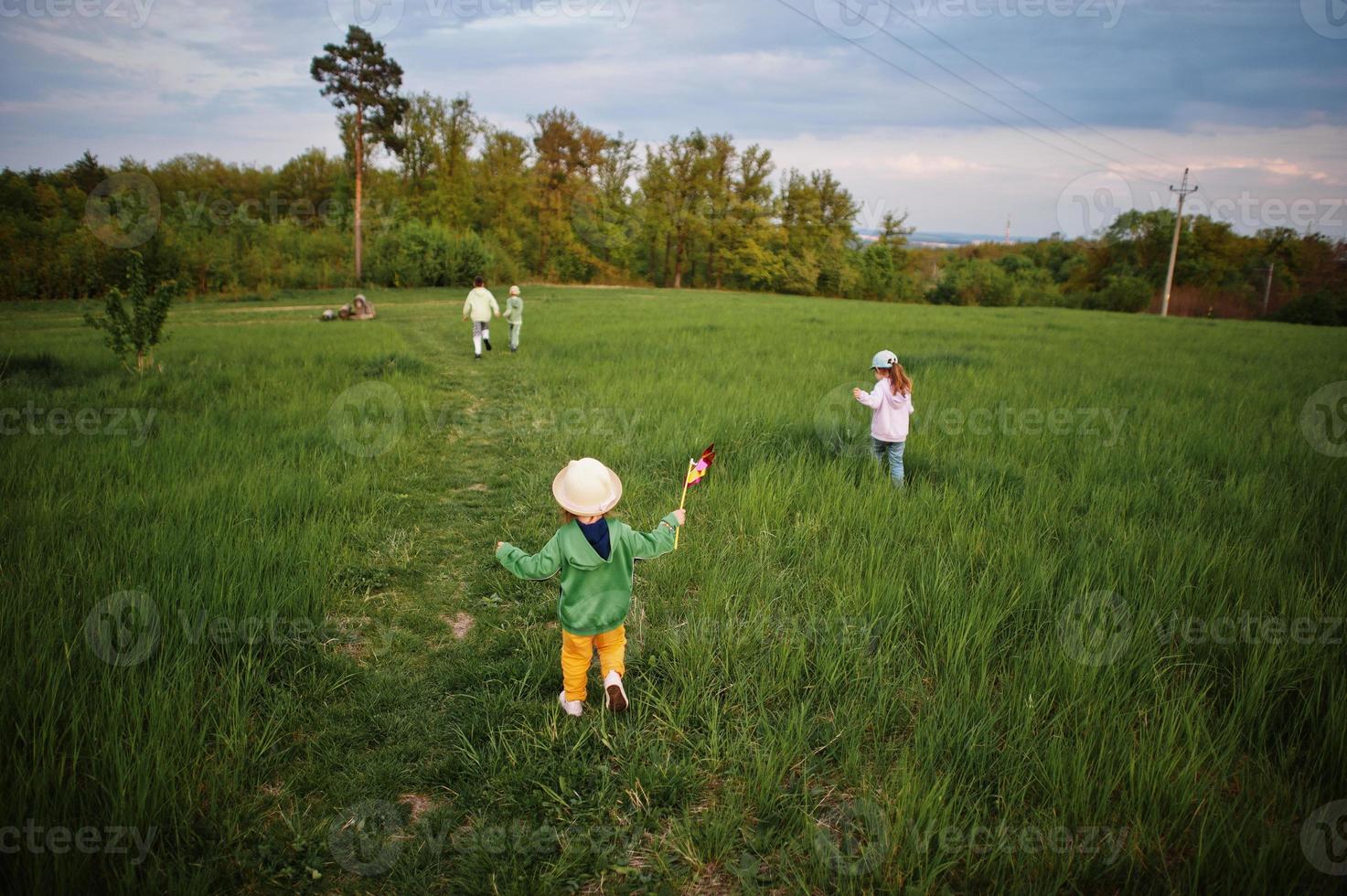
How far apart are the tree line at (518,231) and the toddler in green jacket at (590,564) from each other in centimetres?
2282

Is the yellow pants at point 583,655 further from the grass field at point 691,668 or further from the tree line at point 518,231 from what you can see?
the tree line at point 518,231

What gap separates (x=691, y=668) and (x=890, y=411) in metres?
3.53

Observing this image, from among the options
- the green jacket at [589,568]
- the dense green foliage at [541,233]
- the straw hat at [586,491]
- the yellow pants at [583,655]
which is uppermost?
the dense green foliage at [541,233]

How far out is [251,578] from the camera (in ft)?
12.6

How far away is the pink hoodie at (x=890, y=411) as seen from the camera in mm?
5883

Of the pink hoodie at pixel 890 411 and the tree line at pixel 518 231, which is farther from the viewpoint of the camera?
the tree line at pixel 518 231

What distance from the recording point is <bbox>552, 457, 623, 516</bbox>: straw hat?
116 inches

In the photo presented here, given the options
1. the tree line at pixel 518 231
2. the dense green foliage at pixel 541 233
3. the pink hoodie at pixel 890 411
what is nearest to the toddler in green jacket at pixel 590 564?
the pink hoodie at pixel 890 411

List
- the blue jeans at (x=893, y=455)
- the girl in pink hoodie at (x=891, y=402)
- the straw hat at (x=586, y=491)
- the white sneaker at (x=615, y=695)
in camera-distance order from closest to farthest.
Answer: the straw hat at (x=586, y=491) → the white sneaker at (x=615, y=695) → the girl in pink hoodie at (x=891, y=402) → the blue jeans at (x=893, y=455)

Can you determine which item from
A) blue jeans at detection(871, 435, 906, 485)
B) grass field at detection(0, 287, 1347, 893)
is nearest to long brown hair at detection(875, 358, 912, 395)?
blue jeans at detection(871, 435, 906, 485)

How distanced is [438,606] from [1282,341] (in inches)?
1028

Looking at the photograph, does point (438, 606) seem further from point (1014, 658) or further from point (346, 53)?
point (346, 53)

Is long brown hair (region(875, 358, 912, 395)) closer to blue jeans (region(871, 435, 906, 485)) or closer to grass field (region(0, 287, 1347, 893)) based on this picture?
blue jeans (region(871, 435, 906, 485))

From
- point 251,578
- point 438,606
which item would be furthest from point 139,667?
point 438,606
